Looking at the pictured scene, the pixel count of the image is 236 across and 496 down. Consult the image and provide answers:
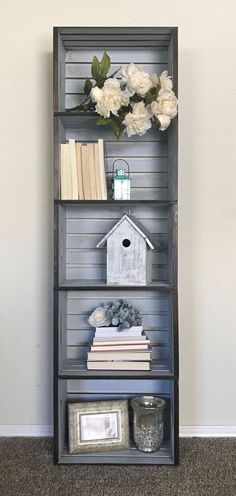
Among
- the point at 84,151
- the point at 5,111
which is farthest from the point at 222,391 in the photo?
the point at 5,111

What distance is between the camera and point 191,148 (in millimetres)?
2234

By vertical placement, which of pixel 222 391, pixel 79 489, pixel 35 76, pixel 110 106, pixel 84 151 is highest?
pixel 35 76

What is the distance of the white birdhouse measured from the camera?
2.01m

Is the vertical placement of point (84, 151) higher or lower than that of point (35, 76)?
lower

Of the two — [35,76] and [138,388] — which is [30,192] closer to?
[35,76]

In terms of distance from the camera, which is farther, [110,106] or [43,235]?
[43,235]

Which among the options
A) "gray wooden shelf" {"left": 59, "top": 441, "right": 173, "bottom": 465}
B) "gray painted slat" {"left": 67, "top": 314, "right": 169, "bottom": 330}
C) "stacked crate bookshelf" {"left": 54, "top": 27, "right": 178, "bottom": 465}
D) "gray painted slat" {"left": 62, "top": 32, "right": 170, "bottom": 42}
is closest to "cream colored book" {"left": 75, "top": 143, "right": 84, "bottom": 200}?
"stacked crate bookshelf" {"left": 54, "top": 27, "right": 178, "bottom": 465}

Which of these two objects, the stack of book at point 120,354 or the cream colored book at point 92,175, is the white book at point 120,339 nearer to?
the stack of book at point 120,354

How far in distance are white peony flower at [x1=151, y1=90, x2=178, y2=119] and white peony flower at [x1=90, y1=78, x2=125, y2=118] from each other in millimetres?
135

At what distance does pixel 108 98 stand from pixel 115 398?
1.30 metres

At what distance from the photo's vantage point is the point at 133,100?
1.97 meters

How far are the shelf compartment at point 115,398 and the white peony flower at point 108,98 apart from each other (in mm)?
1063

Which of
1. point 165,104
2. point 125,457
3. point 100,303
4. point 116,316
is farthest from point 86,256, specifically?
point 125,457

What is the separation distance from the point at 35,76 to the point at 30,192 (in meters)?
0.52
